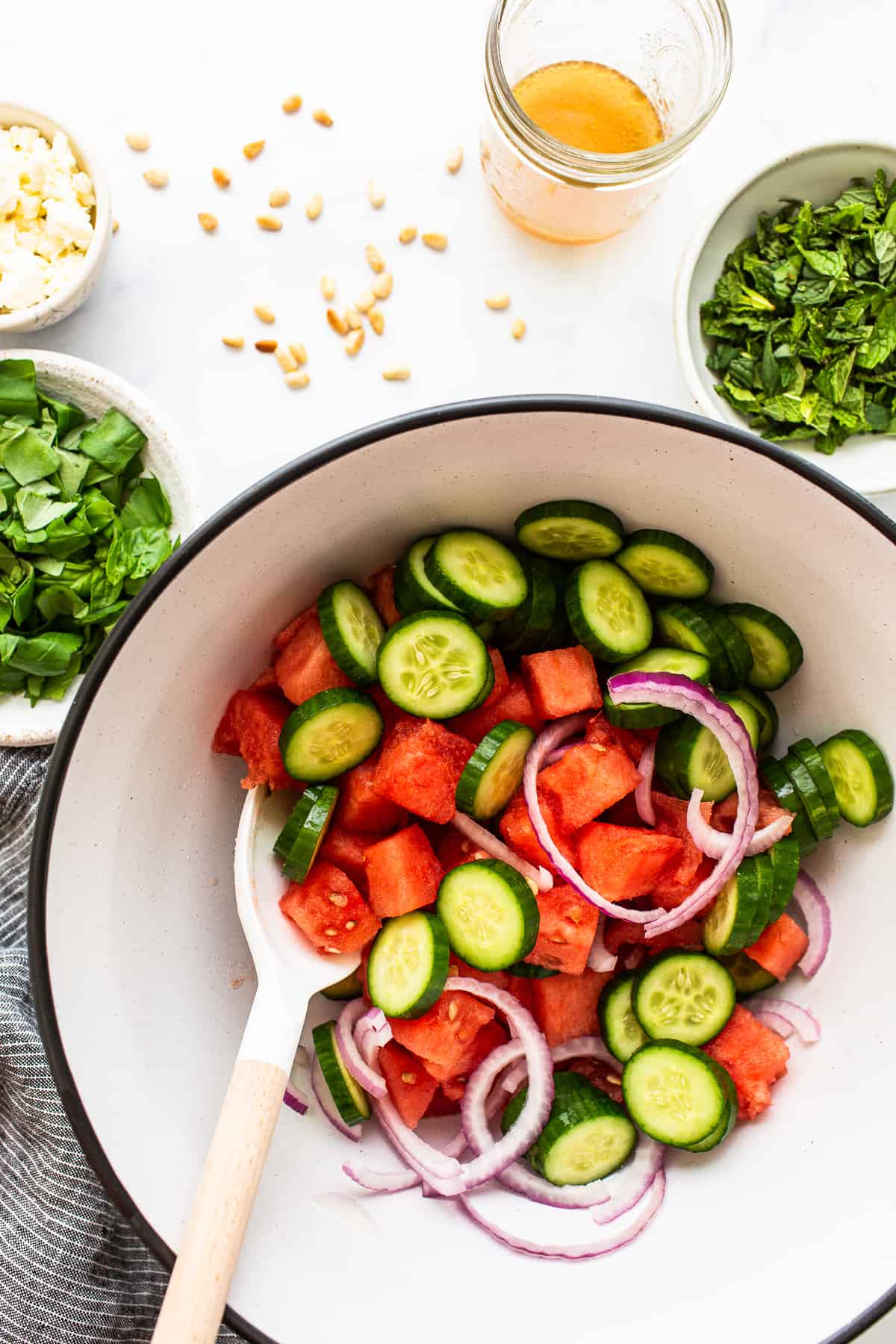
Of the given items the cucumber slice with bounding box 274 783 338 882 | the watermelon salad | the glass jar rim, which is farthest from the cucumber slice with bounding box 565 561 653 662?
the glass jar rim

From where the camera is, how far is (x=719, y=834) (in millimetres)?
1818

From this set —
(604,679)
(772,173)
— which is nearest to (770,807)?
Result: (604,679)

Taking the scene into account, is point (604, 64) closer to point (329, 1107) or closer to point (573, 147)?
point (573, 147)

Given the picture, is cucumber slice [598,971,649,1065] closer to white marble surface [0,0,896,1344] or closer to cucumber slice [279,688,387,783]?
cucumber slice [279,688,387,783]

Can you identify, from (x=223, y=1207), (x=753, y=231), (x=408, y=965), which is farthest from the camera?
(x=753, y=231)

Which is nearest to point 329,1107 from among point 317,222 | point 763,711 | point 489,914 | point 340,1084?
point 340,1084

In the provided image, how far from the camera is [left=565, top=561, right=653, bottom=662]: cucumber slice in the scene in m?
1.83

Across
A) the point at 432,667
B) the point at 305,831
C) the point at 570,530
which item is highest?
the point at 570,530

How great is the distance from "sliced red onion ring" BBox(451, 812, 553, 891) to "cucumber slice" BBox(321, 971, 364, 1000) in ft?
1.03

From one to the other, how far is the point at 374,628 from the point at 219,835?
44 cm

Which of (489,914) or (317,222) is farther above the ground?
(317,222)

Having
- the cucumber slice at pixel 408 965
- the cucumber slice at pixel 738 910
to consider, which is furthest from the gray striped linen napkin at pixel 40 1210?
the cucumber slice at pixel 738 910

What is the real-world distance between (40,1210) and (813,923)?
158 cm

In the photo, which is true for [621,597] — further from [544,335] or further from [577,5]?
[577,5]
